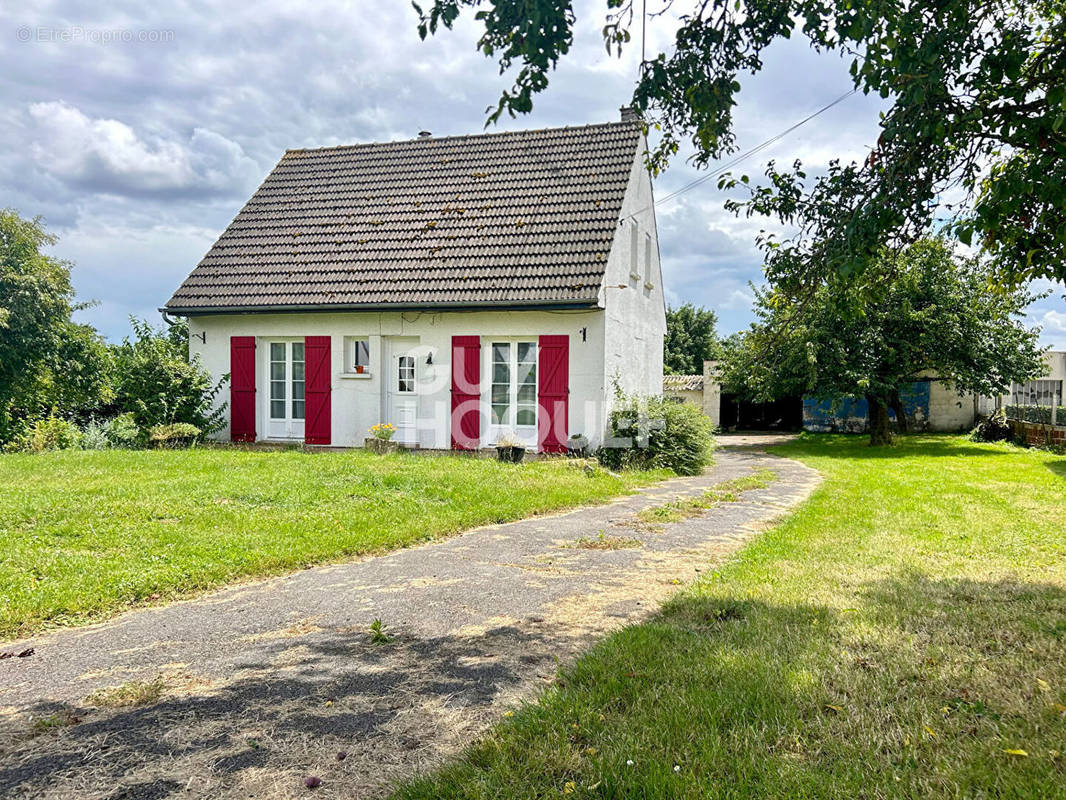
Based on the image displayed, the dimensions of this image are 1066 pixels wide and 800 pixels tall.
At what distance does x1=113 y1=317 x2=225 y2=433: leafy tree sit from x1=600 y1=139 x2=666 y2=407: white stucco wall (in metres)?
8.90

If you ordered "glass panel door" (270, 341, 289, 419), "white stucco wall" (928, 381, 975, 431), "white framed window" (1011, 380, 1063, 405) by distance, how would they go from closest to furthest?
1. "glass panel door" (270, 341, 289, 419)
2. "white framed window" (1011, 380, 1063, 405)
3. "white stucco wall" (928, 381, 975, 431)

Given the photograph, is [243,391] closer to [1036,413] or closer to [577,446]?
[577,446]

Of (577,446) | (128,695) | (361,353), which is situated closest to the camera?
(128,695)

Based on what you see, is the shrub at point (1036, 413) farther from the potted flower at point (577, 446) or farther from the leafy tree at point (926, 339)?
the potted flower at point (577, 446)

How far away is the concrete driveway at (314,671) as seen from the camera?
3.00m

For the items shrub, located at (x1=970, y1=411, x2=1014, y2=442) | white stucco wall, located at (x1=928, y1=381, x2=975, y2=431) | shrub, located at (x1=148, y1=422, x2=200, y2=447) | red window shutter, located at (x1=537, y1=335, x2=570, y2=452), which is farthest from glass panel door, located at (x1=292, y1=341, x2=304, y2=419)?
white stucco wall, located at (x1=928, y1=381, x2=975, y2=431)

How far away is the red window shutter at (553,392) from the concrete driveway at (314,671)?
754 centimetres

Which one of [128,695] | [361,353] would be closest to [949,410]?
[361,353]

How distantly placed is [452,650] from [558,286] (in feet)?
34.7

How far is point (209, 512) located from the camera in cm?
793

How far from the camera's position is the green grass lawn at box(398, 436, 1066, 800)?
2.83 m

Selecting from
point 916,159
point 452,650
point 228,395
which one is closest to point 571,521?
point 452,650

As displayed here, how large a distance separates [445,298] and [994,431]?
20201 millimetres

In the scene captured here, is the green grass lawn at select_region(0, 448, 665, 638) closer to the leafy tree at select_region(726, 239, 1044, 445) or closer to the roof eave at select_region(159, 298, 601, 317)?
the roof eave at select_region(159, 298, 601, 317)
